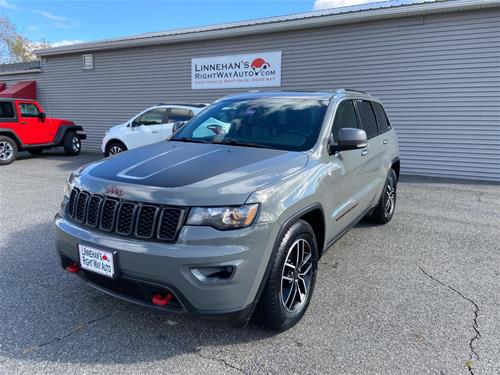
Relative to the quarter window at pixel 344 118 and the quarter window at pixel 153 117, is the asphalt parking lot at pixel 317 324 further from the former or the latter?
the quarter window at pixel 153 117

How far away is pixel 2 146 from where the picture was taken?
11.2m

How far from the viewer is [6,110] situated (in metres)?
11.5

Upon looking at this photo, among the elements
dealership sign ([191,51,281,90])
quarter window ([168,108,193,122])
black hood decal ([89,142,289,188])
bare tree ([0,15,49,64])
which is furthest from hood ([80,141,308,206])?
bare tree ([0,15,49,64])

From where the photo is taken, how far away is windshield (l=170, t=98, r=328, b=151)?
345 centimetres

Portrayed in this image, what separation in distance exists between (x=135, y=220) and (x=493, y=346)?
2652mm

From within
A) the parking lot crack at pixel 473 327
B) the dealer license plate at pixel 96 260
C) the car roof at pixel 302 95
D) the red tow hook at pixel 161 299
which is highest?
the car roof at pixel 302 95

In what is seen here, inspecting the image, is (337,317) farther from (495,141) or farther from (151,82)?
(151,82)

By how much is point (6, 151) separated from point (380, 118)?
10827mm

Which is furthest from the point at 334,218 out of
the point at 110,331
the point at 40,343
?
the point at 40,343

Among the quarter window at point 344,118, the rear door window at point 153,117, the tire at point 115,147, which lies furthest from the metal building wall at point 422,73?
the quarter window at point 344,118

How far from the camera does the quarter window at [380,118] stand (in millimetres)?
5267

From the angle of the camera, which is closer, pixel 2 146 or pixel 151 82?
pixel 2 146

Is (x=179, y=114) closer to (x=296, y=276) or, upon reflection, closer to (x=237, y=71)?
(x=237, y=71)

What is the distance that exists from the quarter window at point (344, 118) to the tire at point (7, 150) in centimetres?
1078
